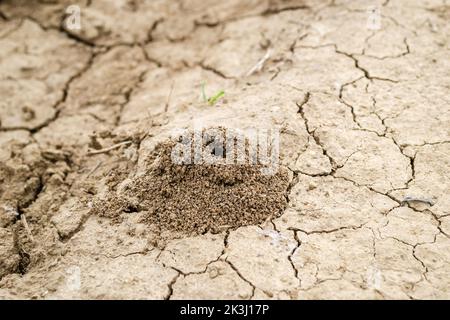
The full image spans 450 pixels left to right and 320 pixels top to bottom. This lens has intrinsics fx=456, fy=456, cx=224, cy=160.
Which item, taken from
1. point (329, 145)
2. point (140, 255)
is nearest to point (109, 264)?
point (140, 255)

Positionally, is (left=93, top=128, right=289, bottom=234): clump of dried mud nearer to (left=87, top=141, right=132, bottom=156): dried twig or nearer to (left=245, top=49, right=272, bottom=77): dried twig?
(left=87, top=141, right=132, bottom=156): dried twig

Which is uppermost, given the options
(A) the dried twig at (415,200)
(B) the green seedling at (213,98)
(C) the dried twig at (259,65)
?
(C) the dried twig at (259,65)

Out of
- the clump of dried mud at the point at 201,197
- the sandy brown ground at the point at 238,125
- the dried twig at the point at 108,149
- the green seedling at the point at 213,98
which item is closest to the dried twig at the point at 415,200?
the sandy brown ground at the point at 238,125

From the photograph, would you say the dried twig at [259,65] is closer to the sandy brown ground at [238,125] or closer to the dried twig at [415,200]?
the sandy brown ground at [238,125]

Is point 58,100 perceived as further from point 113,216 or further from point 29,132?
point 113,216

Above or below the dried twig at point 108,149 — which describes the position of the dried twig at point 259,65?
above

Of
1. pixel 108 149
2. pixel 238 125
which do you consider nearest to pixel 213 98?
pixel 238 125

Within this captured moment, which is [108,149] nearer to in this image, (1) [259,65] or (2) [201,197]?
(2) [201,197]
